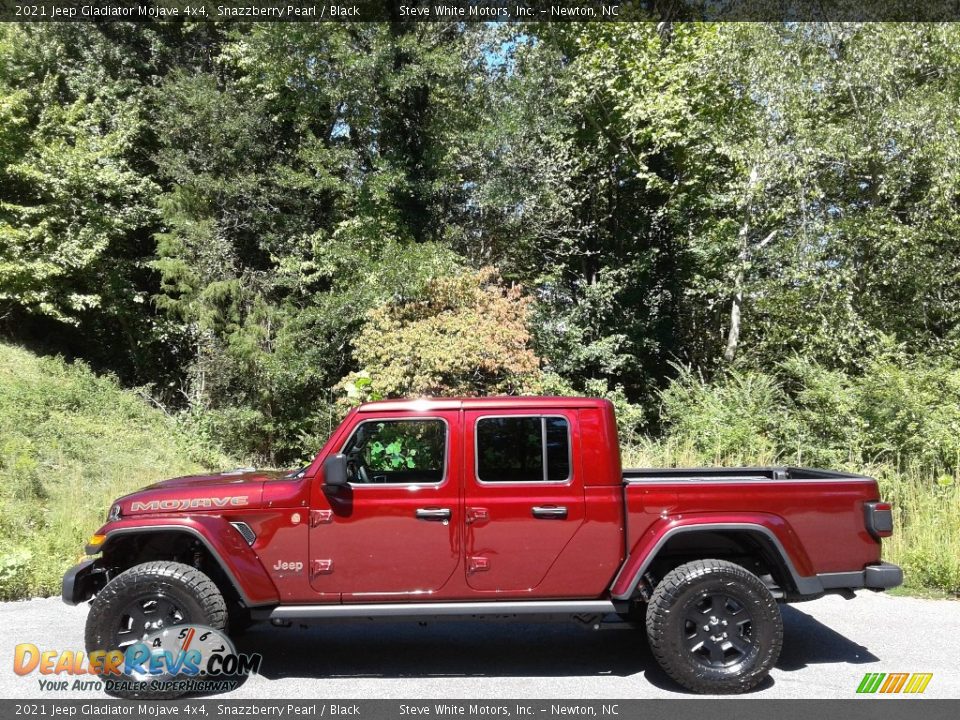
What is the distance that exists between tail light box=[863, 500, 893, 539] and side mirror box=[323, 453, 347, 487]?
11.1ft

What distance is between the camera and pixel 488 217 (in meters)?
17.0

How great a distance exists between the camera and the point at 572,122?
18.1 meters

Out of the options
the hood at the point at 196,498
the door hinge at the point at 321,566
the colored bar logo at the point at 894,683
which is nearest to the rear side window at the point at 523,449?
the door hinge at the point at 321,566

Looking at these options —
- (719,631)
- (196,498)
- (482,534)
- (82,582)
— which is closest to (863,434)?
(719,631)

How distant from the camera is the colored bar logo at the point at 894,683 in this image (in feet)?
15.6

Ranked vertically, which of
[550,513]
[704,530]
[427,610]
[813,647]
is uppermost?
[550,513]

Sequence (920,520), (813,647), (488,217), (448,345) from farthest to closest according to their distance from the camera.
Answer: (488,217), (448,345), (920,520), (813,647)

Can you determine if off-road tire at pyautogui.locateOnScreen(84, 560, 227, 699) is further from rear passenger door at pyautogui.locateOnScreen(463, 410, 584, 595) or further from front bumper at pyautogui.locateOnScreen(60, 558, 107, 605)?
rear passenger door at pyautogui.locateOnScreen(463, 410, 584, 595)

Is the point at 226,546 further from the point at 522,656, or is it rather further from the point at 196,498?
the point at 522,656

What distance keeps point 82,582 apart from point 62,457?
7.90 metres

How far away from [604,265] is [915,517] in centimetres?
1136

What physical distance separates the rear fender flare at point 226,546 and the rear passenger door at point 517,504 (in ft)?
4.38
